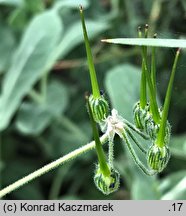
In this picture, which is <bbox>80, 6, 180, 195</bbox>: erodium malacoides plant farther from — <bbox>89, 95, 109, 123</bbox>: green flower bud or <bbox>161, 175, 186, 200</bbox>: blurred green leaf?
<bbox>161, 175, 186, 200</bbox>: blurred green leaf

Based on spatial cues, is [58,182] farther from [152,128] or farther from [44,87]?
[152,128]

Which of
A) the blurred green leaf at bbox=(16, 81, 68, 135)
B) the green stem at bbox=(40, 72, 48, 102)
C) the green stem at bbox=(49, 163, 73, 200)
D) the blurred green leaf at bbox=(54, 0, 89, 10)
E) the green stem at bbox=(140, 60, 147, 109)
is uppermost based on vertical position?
the blurred green leaf at bbox=(54, 0, 89, 10)

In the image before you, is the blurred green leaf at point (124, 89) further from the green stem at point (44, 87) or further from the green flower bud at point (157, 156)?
the green flower bud at point (157, 156)

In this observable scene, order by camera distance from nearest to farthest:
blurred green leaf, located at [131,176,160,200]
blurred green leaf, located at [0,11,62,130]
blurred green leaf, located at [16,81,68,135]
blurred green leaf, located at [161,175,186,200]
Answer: blurred green leaf, located at [161,175,186,200] → blurred green leaf, located at [131,176,160,200] → blurred green leaf, located at [0,11,62,130] → blurred green leaf, located at [16,81,68,135]

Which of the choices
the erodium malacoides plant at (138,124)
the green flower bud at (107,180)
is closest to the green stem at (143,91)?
the erodium malacoides plant at (138,124)

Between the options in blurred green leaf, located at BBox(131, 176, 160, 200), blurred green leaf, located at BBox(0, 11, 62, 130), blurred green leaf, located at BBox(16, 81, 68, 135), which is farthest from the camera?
blurred green leaf, located at BBox(16, 81, 68, 135)

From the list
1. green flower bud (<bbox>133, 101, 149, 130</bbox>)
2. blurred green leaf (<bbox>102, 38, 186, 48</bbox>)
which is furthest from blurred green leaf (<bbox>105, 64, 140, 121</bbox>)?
blurred green leaf (<bbox>102, 38, 186, 48</bbox>)

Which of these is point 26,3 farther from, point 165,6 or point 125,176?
point 125,176

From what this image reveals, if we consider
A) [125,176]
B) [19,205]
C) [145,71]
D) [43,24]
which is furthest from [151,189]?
[145,71]

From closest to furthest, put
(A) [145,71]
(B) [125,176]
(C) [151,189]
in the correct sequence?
(A) [145,71], (C) [151,189], (B) [125,176]
